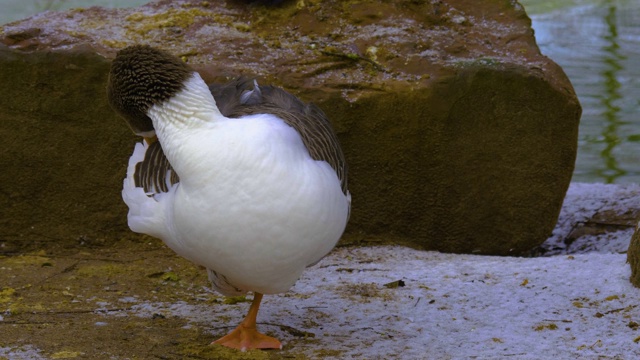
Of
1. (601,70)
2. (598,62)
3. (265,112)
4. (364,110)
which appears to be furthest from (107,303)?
(598,62)

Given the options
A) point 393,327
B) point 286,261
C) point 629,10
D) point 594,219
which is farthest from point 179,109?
point 629,10

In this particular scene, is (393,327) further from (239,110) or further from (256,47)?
(256,47)

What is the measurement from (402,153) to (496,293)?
111 cm

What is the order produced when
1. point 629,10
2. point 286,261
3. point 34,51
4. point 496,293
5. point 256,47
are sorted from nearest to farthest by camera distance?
point 286,261, point 496,293, point 34,51, point 256,47, point 629,10

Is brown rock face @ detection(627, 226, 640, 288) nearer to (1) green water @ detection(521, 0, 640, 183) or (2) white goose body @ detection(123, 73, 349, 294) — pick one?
(2) white goose body @ detection(123, 73, 349, 294)

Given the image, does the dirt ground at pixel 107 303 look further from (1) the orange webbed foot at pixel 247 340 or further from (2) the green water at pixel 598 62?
(2) the green water at pixel 598 62

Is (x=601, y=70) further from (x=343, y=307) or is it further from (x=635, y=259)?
(x=343, y=307)

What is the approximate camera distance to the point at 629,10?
1276cm

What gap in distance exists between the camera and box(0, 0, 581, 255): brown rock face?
16.0 feet

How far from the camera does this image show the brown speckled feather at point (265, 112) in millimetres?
3516

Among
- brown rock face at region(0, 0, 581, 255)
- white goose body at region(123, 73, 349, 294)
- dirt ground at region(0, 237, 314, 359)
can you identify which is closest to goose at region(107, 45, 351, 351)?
white goose body at region(123, 73, 349, 294)

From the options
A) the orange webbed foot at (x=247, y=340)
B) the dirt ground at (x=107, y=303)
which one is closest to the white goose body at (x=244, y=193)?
the orange webbed foot at (x=247, y=340)

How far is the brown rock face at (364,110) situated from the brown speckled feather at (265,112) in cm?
91

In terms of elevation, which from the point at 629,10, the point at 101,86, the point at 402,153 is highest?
the point at 101,86
